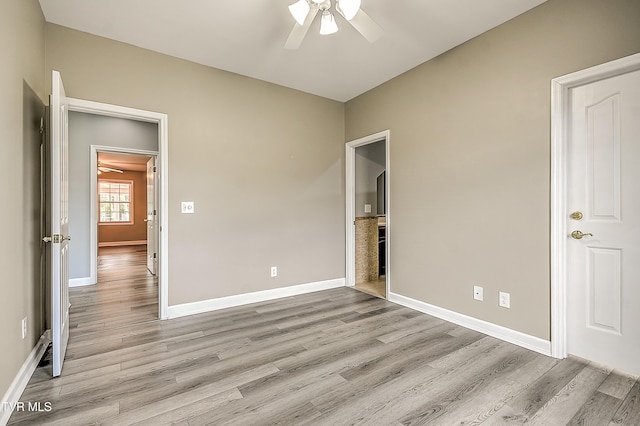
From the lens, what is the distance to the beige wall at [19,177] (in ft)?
5.35

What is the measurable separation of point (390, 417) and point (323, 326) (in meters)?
1.30

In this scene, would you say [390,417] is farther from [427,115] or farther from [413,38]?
[413,38]

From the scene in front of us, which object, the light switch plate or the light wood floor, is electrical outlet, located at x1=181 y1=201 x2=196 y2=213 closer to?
the light switch plate

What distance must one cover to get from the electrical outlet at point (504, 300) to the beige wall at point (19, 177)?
334cm

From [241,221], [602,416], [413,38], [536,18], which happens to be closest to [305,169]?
[241,221]

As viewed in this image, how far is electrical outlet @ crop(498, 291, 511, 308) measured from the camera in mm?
2514

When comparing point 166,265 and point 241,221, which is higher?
point 241,221

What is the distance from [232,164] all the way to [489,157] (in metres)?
2.62

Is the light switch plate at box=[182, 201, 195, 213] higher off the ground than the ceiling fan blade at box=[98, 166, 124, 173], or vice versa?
the ceiling fan blade at box=[98, 166, 124, 173]

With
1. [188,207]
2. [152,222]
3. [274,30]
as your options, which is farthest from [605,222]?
[152,222]

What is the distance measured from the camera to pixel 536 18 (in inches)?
90.7

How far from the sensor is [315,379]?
Result: 77.5 inches

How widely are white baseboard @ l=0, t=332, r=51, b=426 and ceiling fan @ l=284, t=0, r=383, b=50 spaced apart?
2729 millimetres

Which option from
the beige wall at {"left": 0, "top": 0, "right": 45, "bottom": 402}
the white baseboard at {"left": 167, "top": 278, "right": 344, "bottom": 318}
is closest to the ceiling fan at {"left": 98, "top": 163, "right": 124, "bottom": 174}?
the beige wall at {"left": 0, "top": 0, "right": 45, "bottom": 402}
